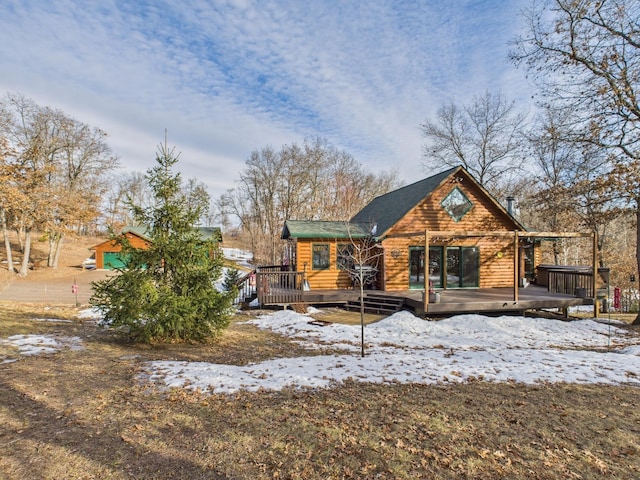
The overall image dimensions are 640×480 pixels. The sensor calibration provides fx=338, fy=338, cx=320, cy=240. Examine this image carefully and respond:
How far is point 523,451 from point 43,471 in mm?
4588

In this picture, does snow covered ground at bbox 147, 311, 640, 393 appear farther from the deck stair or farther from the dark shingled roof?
the dark shingled roof

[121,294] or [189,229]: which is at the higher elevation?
[189,229]

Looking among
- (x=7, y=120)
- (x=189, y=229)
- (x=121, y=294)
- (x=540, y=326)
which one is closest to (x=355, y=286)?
(x=540, y=326)

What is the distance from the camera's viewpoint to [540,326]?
11531 millimetres

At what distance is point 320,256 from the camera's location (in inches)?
604

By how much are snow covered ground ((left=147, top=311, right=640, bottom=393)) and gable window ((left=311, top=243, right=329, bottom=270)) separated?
406 cm

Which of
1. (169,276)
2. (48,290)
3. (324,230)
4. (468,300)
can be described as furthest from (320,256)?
(48,290)

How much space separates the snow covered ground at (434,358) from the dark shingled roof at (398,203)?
5.24m

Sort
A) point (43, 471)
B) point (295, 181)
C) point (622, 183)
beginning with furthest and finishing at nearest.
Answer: point (295, 181)
point (622, 183)
point (43, 471)

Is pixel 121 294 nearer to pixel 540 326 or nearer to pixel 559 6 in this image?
pixel 540 326

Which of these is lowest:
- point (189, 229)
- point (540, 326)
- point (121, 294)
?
point (540, 326)

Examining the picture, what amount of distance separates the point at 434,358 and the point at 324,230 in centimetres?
893

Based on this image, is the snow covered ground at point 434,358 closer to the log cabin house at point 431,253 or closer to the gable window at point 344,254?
the log cabin house at point 431,253

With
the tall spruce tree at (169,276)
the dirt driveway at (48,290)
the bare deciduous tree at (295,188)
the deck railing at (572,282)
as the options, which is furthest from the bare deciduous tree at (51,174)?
the deck railing at (572,282)
